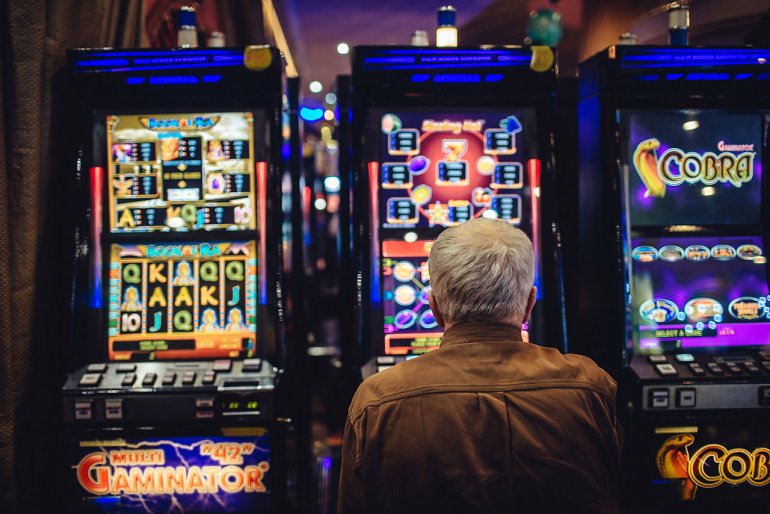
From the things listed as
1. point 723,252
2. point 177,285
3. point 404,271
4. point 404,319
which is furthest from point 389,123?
point 723,252

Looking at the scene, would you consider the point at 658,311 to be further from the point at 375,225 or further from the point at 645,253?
the point at 375,225

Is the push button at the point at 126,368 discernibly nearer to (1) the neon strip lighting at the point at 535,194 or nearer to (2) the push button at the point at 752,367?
(1) the neon strip lighting at the point at 535,194

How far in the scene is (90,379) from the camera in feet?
7.91

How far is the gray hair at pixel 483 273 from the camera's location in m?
1.40

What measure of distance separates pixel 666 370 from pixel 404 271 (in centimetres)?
118

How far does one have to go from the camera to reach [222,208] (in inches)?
103

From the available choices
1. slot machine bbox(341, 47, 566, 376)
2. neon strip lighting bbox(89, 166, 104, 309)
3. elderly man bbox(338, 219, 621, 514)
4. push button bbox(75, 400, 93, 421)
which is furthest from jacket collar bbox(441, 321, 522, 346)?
neon strip lighting bbox(89, 166, 104, 309)

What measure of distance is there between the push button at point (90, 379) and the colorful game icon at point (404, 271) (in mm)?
1318

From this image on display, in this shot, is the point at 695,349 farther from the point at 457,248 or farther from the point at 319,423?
the point at 319,423

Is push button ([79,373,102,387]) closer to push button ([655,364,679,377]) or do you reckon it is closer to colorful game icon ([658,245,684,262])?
push button ([655,364,679,377])

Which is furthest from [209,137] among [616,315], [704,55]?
[704,55]

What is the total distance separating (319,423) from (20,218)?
279cm

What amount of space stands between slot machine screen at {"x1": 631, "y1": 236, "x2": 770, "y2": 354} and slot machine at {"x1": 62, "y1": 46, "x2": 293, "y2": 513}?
1.61 m

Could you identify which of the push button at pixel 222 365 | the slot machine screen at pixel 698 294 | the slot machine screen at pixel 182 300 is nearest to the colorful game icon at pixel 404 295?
the slot machine screen at pixel 182 300
